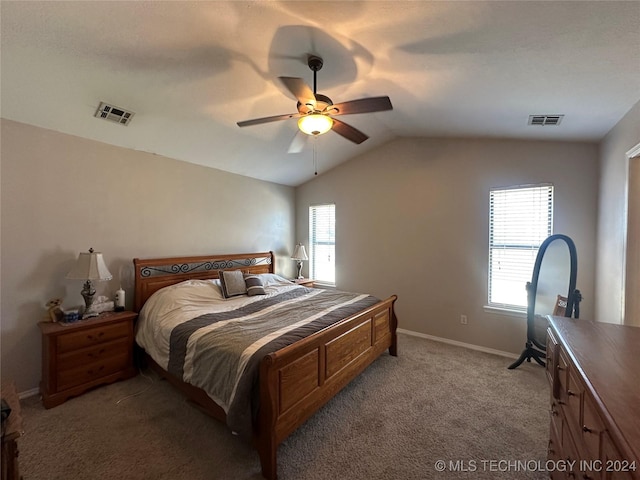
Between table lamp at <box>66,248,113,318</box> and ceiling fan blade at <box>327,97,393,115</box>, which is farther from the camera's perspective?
table lamp at <box>66,248,113,318</box>

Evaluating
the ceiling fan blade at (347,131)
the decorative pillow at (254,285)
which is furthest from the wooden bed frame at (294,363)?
the ceiling fan blade at (347,131)

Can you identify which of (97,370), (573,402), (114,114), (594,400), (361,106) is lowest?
(97,370)

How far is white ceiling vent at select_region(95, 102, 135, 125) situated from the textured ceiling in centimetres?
9

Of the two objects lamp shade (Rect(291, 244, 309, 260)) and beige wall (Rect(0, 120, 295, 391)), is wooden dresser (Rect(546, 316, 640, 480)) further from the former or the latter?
beige wall (Rect(0, 120, 295, 391))

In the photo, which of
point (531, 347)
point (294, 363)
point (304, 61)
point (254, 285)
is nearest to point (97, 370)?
point (254, 285)

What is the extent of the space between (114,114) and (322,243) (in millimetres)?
3624

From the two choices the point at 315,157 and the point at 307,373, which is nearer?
the point at 307,373

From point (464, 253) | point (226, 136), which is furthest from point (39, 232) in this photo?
point (464, 253)

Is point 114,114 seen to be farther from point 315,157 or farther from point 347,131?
point 315,157

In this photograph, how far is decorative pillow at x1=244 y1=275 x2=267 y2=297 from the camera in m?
3.60

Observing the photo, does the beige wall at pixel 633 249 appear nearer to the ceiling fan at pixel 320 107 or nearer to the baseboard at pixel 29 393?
the ceiling fan at pixel 320 107

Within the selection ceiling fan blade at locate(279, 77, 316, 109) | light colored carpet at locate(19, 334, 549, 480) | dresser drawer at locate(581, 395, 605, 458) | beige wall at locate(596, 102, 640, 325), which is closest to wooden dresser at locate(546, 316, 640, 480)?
dresser drawer at locate(581, 395, 605, 458)

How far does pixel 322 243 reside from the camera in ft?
17.6

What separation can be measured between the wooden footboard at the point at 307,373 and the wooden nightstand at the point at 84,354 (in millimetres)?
1956
